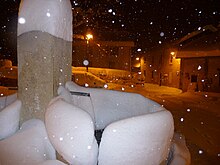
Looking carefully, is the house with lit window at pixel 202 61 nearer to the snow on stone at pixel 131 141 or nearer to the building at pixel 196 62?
the building at pixel 196 62

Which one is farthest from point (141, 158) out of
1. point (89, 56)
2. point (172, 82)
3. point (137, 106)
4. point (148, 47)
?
point (148, 47)

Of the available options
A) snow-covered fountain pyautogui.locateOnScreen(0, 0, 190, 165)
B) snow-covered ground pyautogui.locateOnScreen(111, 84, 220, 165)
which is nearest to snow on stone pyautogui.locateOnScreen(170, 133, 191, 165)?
snow-covered fountain pyautogui.locateOnScreen(0, 0, 190, 165)

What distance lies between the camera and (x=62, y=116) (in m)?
2.09

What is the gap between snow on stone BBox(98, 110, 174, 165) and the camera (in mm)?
1950

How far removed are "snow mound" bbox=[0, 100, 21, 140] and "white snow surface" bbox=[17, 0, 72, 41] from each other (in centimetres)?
103

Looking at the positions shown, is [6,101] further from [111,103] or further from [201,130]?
[201,130]

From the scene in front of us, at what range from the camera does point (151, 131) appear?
2076mm

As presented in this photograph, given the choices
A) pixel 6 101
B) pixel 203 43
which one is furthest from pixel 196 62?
pixel 6 101

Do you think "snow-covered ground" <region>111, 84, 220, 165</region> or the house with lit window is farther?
the house with lit window

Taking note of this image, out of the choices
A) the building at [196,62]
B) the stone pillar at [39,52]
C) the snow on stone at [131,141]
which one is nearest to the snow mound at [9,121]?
the stone pillar at [39,52]

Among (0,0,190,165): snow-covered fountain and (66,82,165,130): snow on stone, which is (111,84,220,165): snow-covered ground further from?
(66,82,165,130): snow on stone

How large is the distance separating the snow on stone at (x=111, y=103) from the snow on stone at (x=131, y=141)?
107 centimetres

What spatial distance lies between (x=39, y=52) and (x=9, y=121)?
3.14ft

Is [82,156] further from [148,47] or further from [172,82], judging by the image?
[148,47]
